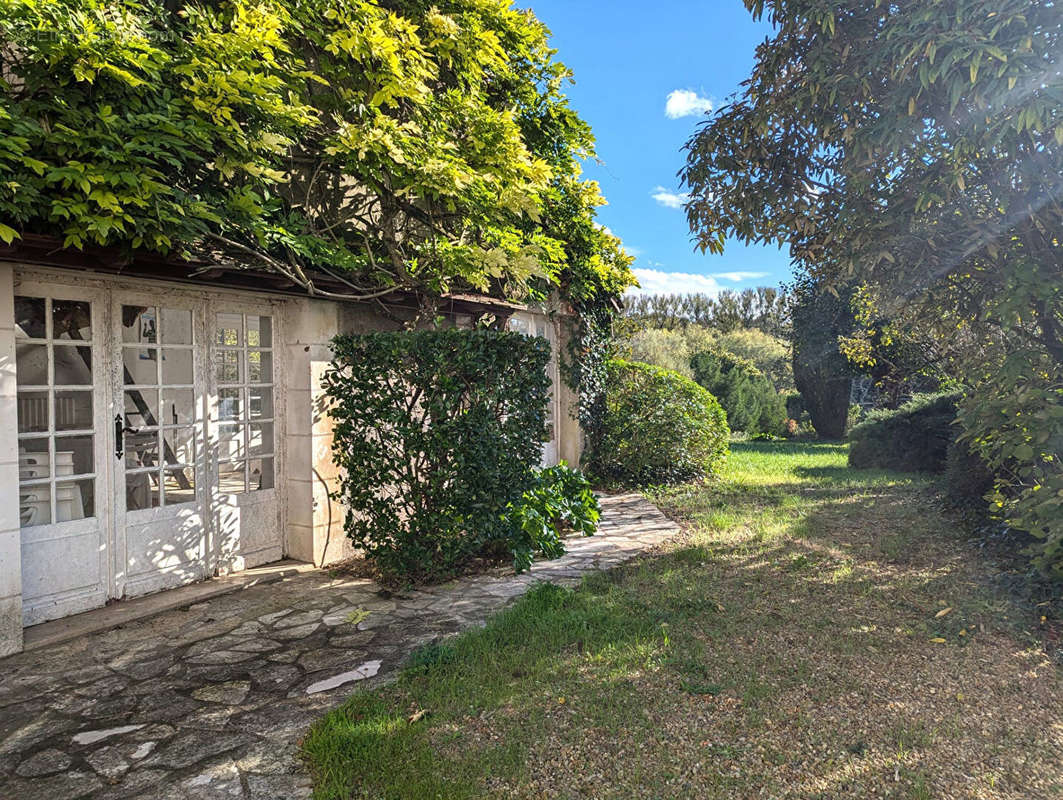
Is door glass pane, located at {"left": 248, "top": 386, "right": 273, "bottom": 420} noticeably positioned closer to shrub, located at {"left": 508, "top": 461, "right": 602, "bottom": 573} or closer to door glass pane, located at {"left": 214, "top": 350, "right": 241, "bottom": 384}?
door glass pane, located at {"left": 214, "top": 350, "right": 241, "bottom": 384}

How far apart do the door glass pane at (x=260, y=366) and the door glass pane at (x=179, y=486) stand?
0.91 metres

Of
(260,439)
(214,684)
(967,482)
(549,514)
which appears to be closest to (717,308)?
(967,482)

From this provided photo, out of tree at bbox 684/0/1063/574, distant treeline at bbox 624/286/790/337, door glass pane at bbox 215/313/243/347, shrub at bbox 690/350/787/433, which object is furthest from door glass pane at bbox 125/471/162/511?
distant treeline at bbox 624/286/790/337

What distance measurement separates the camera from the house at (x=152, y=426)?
13.1ft

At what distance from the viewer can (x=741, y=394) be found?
19.4 meters

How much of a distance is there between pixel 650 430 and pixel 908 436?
4.68m

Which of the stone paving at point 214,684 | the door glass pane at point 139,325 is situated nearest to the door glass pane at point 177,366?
the door glass pane at point 139,325

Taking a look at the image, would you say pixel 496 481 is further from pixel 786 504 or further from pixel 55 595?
pixel 786 504

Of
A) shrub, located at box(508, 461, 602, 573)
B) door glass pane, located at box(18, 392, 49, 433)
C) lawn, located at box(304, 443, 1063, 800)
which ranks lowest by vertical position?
lawn, located at box(304, 443, 1063, 800)

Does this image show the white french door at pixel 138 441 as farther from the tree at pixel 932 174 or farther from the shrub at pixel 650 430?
the shrub at pixel 650 430

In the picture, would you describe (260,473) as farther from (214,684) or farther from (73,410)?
(214,684)

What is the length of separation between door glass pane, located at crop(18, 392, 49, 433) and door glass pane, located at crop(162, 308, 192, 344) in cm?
89

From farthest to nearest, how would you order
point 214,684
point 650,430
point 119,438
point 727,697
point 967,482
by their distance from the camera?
point 650,430, point 967,482, point 119,438, point 214,684, point 727,697

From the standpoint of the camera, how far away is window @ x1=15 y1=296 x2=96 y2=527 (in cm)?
401
